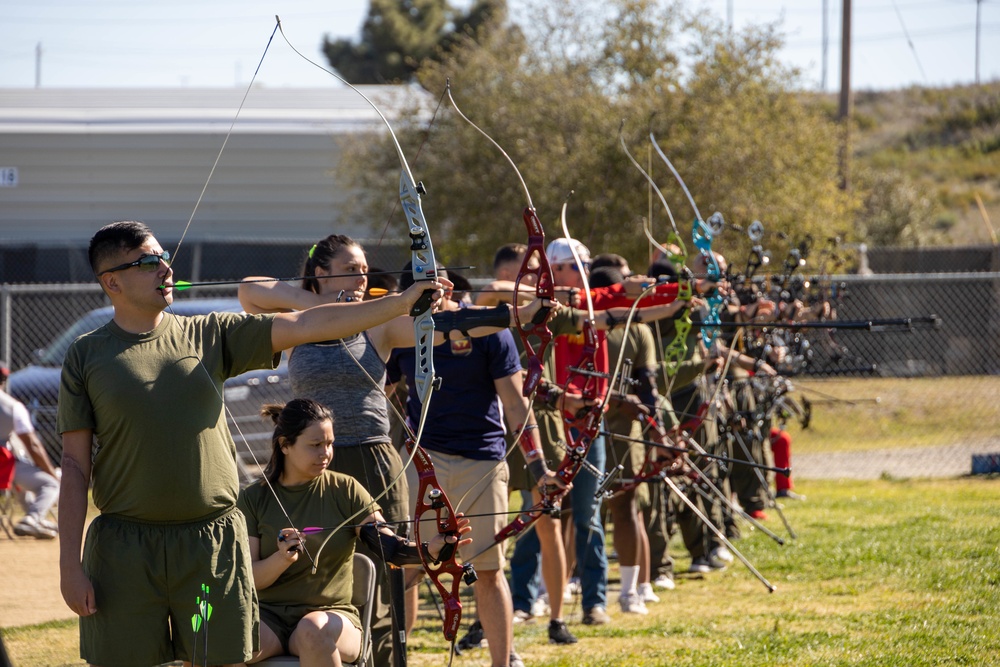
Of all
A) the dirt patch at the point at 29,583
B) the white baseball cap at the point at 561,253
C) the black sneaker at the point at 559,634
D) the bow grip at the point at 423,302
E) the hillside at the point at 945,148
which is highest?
the hillside at the point at 945,148

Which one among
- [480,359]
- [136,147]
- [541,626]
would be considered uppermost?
[136,147]

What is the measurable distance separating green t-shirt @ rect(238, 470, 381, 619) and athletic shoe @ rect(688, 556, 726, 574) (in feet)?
12.4

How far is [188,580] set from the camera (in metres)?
3.11

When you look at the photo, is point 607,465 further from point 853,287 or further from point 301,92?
point 301,92

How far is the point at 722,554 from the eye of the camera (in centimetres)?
756

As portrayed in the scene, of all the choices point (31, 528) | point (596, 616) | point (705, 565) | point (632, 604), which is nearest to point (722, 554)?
point (705, 565)

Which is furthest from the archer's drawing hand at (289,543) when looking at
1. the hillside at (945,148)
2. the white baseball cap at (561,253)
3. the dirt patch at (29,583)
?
the hillside at (945,148)

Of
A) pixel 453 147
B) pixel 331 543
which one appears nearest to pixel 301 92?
pixel 453 147

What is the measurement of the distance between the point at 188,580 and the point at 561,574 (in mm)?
2669

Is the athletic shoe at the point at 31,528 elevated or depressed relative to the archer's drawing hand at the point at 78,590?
depressed

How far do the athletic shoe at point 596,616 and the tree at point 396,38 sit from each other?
102ft

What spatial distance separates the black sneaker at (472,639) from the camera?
17.8 feet

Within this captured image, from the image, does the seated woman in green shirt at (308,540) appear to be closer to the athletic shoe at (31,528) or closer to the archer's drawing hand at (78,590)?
the archer's drawing hand at (78,590)

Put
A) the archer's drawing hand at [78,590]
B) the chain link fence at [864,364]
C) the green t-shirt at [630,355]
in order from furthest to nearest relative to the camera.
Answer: the chain link fence at [864,364]
the green t-shirt at [630,355]
the archer's drawing hand at [78,590]
